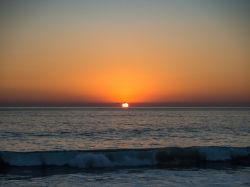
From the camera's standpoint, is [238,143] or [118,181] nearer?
[118,181]

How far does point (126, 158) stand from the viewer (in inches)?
874

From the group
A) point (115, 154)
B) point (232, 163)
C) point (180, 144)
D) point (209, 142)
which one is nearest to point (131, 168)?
point (115, 154)

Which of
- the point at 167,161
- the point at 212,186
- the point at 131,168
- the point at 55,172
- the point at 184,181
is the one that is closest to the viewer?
the point at 212,186

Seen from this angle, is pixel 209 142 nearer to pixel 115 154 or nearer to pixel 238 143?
pixel 238 143

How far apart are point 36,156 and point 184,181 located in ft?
28.9

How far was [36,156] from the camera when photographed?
21625 millimetres

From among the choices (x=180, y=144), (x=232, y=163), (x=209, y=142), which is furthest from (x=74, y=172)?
(x=209, y=142)

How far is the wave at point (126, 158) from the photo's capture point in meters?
21.2

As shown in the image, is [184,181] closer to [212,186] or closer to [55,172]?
[212,186]

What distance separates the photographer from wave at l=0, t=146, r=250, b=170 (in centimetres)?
2117

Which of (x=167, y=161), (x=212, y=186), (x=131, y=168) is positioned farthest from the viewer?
(x=167, y=161)

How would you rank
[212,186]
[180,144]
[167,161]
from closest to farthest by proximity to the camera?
[212,186] < [167,161] < [180,144]

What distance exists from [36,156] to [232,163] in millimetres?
10199

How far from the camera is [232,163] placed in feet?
73.5
